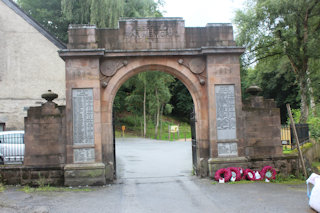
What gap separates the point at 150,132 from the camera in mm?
31734

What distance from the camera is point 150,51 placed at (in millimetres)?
9102

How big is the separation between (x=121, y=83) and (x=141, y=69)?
2.65 feet

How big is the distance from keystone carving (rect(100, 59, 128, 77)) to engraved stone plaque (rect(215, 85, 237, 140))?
316 cm

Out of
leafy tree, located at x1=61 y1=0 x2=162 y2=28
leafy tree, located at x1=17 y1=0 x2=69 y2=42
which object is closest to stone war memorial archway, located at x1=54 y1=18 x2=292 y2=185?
leafy tree, located at x1=61 y1=0 x2=162 y2=28

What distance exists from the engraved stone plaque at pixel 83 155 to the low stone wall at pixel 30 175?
60 cm

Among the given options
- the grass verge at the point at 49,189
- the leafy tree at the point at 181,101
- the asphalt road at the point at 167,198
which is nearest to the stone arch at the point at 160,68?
the grass verge at the point at 49,189

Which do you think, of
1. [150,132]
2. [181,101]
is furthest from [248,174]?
[181,101]

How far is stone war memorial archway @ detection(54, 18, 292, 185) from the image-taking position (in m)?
8.78

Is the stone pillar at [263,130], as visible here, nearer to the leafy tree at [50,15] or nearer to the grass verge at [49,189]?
the grass verge at [49,189]

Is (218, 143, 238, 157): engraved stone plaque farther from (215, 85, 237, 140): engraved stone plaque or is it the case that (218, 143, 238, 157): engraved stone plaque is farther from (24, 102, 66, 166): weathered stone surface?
(24, 102, 66, 166): weathered stone surface

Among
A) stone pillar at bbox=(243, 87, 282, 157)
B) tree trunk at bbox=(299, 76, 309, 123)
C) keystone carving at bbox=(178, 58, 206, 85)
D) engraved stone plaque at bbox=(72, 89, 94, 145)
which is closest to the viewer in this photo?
engraved stone plaque at bbox=(72, 89, 94, 145)

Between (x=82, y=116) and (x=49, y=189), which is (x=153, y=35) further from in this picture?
(x=49, y=189)

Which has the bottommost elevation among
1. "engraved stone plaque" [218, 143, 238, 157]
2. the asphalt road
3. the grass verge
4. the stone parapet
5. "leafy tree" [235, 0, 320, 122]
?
the asphalt road

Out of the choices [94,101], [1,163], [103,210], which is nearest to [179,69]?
[94,101]
